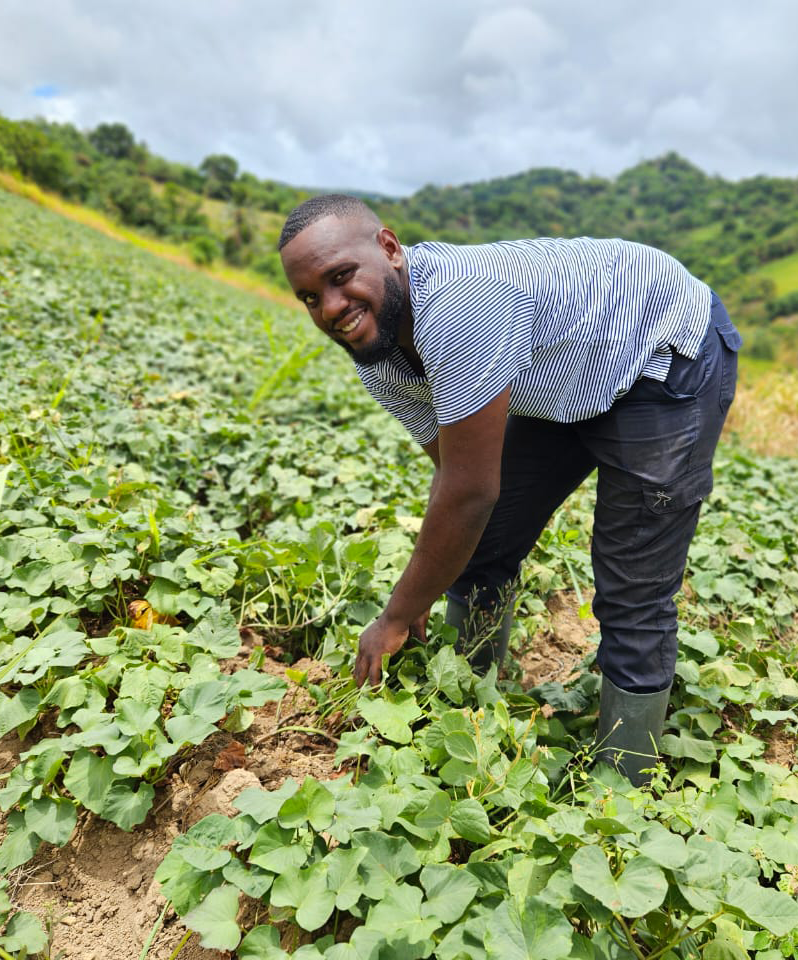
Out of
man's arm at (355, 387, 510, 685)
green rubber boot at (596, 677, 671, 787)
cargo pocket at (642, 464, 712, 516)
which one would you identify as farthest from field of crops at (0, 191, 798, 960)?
cargo pocket at (642, 464, 712, 516)

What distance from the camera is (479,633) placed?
2.37 m

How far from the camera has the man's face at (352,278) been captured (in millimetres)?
1631

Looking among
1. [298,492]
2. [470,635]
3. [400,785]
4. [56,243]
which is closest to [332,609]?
[470,635]

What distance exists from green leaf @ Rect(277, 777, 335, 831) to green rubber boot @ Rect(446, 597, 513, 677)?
91 cm

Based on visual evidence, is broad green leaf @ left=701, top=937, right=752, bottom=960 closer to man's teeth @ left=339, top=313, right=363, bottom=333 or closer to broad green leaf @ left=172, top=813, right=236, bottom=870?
broad green leaf @ left=172, top=813, right=236, bottom=870

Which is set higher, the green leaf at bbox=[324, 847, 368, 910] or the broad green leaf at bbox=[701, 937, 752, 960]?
the green leaf at bbox=[324, 847, 368, 910]

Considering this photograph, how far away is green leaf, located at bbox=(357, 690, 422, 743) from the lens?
1.73 meters

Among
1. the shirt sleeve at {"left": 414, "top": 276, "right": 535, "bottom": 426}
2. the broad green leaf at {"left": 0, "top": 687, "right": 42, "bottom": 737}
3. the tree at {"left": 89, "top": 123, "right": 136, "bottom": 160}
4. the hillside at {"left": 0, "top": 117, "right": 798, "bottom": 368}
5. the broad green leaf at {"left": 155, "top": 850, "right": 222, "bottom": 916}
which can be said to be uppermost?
the tree at {"left": 89, "top": 123, "right": 136, "bottom": 160}

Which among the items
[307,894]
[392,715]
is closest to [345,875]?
[307,894]

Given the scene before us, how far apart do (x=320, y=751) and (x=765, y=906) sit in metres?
1.16

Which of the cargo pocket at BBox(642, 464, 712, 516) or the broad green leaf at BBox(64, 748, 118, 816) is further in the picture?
the cargo pocket at BBox(642, 464, 712, 516)

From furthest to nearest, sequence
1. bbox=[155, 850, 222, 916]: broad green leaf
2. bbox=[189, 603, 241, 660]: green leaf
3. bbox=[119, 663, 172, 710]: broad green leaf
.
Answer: bbox=[189, 603, 241, 660]: green leaf
bbox=[119, 663, 172, 710]: broad green leaf
bbox=[155, 850, 222, 916]: broad green leaf

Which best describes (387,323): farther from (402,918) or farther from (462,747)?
(402,918)

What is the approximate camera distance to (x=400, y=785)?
1.62 meters
